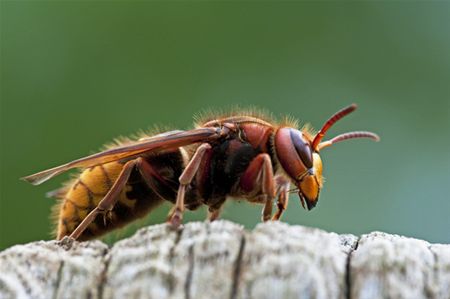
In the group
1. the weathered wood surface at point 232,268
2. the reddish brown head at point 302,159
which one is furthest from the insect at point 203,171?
the weathered wood surface at point 232,268

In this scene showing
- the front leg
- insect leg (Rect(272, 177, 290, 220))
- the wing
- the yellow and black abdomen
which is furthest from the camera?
the yellow and black abdomen

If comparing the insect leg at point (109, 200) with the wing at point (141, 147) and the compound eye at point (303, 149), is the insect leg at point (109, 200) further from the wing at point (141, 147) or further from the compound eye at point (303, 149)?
the compound eye at point (303, 149)

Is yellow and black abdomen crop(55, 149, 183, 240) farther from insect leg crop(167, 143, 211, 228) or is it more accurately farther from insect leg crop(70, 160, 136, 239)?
insect leg crop(167, 143, 211, 228)

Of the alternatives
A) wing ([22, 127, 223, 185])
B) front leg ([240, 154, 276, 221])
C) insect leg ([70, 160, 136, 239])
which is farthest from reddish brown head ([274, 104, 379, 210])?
insect leg ([70, 160, 136, 239])

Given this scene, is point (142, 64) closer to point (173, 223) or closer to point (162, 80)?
point (162, 80)

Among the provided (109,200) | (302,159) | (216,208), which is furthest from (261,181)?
(109,200)

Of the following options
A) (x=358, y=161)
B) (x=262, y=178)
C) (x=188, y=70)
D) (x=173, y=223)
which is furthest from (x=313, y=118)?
(x=173, y=223)

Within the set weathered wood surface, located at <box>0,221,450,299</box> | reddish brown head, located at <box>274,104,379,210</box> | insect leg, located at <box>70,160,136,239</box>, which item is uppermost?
reddish brown head, located at <box>274,104,379,210</box>
